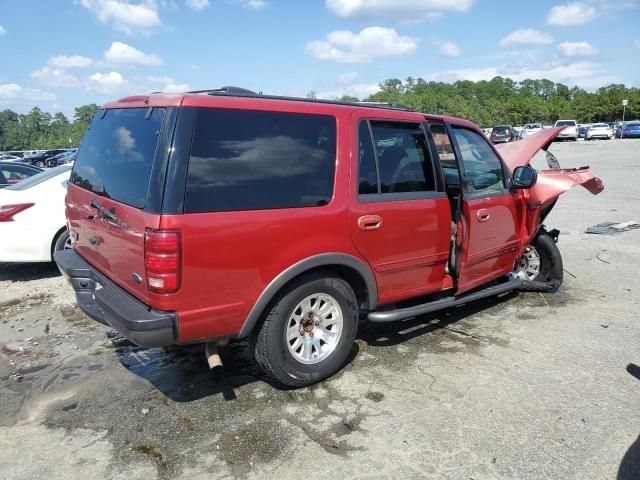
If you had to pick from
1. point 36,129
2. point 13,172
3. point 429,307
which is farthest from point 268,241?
point 36,129

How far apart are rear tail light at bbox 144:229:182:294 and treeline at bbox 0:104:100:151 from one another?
113281 millimetres

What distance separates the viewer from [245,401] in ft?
11.4

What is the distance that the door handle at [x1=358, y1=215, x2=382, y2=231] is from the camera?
142 inches

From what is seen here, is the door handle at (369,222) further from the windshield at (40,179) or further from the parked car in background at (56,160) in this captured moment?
the parked car in background at (56,160)

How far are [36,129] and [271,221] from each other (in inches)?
5685

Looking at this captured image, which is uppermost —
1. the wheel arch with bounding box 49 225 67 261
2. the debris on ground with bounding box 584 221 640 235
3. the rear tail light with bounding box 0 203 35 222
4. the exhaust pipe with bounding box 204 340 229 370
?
the rear tail light with bounding box 0 203 35 222

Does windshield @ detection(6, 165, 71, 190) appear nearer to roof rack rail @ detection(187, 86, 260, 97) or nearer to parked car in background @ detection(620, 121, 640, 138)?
roof rack rail @ detection(187, 86, 260, 97)

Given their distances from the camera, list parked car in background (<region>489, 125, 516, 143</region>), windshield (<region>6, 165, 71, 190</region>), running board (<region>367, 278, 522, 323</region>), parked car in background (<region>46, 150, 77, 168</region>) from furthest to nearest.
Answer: parked car in background (<region>489, 125, 516, 143</region>)
parked car in background (<region>46, 150, 77, 168</region>)
windshield (<region>6, 165, 71, 190</region>)
running board (<region>367, 278, 522, 323</region>)

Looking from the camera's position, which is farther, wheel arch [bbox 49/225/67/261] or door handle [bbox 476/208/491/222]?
wheel arch [bbox 49/225/67/261]

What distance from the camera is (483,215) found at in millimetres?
4508

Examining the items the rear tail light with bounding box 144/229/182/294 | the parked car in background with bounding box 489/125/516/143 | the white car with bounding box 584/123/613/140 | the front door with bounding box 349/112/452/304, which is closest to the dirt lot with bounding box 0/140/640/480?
the front door with bounding box 349/112/452/304

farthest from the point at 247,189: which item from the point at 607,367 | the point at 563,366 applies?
the point at 607,367

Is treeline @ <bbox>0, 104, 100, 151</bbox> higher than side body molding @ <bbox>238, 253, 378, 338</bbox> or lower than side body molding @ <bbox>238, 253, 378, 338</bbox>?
higher

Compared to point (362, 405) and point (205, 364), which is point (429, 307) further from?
point (205, 364)
